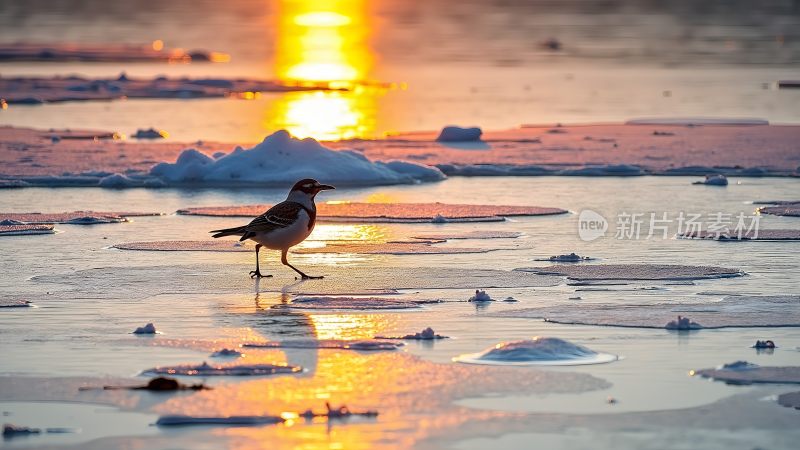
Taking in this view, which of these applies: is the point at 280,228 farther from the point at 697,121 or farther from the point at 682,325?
the point at 697,121

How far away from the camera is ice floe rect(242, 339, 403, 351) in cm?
834

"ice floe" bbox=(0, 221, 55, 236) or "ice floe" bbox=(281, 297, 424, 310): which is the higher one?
"ice floe" bbox=(0, 221, 55, 236)

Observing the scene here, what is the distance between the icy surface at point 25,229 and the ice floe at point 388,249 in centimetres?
225

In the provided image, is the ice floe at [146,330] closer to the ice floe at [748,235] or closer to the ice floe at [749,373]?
the ice floe at [749,373]

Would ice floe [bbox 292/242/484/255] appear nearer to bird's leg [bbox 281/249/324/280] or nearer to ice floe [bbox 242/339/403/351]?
bird's leg [bbox 281/249/324/280]

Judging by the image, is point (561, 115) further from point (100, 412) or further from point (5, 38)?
point (5, 38)

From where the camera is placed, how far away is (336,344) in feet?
27.6

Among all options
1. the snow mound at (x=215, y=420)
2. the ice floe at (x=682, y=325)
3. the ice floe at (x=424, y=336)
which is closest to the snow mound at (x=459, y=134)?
the ice floe at (x=682, y=325)

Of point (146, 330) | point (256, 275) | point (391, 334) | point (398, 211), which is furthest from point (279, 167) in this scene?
point (391, 334)

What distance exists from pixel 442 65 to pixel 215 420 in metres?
32.4

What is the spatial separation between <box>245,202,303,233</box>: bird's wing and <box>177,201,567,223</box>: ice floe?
2960mm

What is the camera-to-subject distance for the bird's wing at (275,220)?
10828 millimetres

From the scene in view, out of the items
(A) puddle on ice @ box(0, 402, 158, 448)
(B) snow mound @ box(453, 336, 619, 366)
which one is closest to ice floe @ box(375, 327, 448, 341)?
(B) snow mound @ box(453, 336, 619, 366)

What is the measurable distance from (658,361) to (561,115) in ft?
59.2
